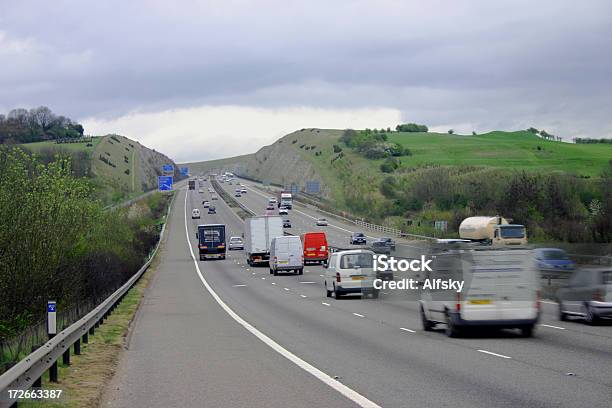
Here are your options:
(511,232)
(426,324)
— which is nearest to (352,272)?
(426,324)

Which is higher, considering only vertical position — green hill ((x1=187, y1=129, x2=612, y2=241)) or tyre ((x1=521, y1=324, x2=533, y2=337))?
green hill ((x1=187, y1=129, x2=612, y2=241))

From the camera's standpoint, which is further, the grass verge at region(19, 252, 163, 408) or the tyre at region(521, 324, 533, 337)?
the tyre at region(521, 324, 533, 337)

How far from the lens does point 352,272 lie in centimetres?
3316

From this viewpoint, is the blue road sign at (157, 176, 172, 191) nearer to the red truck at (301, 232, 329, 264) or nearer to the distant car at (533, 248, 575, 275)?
the red truck at (301, 232, 329, 264)

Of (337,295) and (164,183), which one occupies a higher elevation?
(164,183)

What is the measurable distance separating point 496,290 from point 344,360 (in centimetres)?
451

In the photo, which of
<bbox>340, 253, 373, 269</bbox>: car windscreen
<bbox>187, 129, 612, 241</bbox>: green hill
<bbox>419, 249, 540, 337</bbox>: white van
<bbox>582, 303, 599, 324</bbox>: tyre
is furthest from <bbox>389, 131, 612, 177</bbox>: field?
<bbox>419, 249, 540, 337</bbox>: white van

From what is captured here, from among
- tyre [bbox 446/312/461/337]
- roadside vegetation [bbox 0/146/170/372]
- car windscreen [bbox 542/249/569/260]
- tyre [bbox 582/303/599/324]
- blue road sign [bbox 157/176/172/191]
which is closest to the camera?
tyre [bbox 446/312/461/337]

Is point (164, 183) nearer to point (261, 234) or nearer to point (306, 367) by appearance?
point (261, 234)

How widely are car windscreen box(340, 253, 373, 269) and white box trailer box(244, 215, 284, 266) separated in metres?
31.1

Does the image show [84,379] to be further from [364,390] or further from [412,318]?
[412,318]

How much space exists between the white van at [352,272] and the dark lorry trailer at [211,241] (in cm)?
3960

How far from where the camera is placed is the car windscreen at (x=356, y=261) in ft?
108

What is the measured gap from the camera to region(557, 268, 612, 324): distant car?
21.8m
